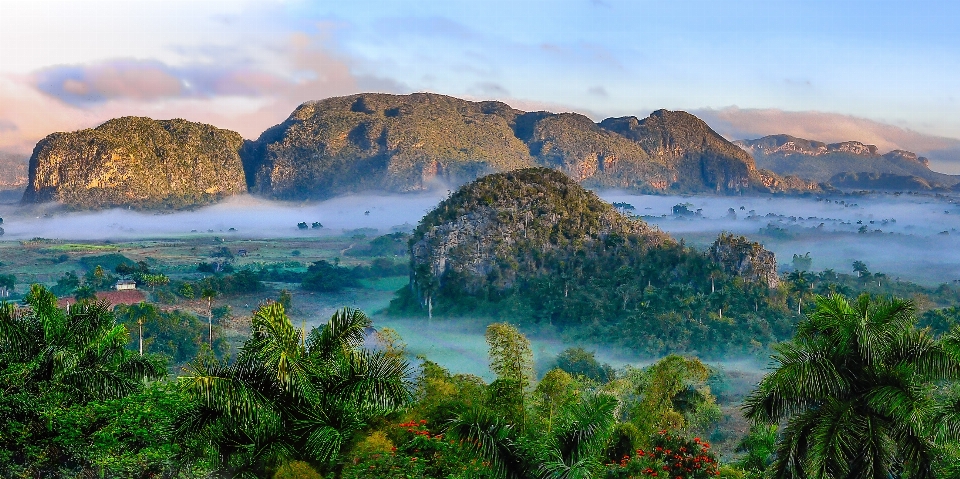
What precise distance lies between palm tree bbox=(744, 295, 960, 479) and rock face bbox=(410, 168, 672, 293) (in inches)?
1950

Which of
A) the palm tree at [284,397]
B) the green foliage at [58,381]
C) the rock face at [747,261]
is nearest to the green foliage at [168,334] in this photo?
the green foliage at [58,381]

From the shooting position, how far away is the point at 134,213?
6732 inches

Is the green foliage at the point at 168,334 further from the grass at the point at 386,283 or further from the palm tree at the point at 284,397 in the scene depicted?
the grass at the point at 386,283

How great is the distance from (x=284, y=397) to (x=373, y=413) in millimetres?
1408

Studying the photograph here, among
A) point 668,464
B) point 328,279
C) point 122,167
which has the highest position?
point 122,167

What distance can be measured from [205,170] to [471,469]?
195761mm

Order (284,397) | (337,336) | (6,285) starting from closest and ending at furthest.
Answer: (284,397)
(337,336)
(6,285)

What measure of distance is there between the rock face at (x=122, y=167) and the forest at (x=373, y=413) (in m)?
177

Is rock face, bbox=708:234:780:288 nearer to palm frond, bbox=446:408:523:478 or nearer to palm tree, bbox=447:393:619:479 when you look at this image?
palm tree, bbox=447:393:619:479

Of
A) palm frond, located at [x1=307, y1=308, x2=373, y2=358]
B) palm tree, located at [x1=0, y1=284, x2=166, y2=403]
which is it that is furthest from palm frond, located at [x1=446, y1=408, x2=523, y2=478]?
palm tree, located at [x1=0, y1=284, x2=166, y2=403]

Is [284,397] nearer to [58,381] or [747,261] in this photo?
[58,381]

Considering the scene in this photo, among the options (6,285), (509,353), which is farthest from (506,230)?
(509,353)

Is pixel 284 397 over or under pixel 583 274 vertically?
over

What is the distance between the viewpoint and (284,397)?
11820 millimetres
